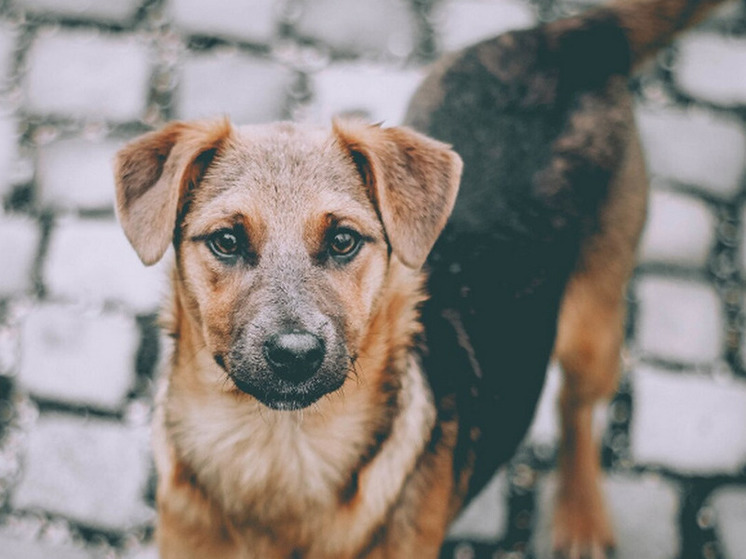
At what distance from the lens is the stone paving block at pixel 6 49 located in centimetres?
434

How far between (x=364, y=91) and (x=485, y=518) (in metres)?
2.42

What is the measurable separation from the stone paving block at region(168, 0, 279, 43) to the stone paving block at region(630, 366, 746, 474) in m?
2.90

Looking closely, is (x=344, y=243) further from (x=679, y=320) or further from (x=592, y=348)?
(x=679, y=320)

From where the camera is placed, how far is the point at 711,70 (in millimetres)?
4621

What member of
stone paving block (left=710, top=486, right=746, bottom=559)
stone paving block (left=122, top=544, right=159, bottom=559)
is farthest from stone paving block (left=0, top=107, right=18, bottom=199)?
stone paving block (left=710, top=486, right=746, bottom=559)

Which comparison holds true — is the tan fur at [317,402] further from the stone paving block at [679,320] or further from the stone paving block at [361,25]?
the stone paving block at [361,25]

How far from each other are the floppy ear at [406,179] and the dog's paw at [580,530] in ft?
6.13

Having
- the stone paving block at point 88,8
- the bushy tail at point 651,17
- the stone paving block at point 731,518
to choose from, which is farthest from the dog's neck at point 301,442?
the stone paving block at point 88,8

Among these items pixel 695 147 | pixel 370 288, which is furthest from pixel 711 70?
pixel 370 288

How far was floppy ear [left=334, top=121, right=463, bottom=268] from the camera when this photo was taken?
241 centimetres

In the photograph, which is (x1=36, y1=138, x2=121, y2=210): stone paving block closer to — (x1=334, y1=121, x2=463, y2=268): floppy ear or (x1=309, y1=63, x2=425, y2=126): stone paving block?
(x1=309, y1=63, x2=425, y2=126): stone paving block

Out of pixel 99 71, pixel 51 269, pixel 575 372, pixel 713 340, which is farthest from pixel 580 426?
pixel 99 71

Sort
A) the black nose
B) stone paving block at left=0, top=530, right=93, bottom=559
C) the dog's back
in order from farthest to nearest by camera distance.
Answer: stone paving block at left=0, top=530, right=93, bottom=559 < the dog's back < the black nose

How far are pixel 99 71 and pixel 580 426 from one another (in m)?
3.26
